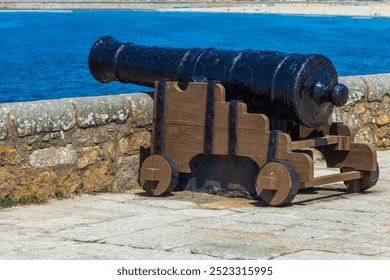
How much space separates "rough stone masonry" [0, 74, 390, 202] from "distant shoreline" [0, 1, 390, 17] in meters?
150

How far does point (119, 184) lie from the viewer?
808 cm

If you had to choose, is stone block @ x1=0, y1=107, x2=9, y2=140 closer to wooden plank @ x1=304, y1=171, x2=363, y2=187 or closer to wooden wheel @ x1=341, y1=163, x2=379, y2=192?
wooden plank @ x1=304, y1=171, x2=363, y2=187

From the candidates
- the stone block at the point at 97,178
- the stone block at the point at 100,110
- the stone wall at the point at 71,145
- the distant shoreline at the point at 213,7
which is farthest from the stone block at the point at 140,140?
the distant shoreline at the point at 213,7

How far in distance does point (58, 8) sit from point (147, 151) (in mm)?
180144

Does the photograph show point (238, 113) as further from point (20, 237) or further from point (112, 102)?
point (20, 237)

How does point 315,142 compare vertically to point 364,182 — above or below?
above

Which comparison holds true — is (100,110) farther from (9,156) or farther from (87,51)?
(87,51)

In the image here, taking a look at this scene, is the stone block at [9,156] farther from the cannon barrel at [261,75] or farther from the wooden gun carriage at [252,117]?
the cannon barrel at [261,75]

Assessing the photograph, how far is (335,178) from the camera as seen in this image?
24.7 ft

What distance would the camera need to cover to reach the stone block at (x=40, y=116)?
7.34 metres

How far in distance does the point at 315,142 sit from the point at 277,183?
58 centimetres

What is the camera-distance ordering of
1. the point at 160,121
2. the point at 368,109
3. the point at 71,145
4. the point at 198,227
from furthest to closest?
the point at 368,109, the point at 160,121, the point at 71,145, the point at 198,227

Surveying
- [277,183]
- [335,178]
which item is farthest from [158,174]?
[335,178]

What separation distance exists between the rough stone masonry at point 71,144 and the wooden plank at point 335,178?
1.53 metres
